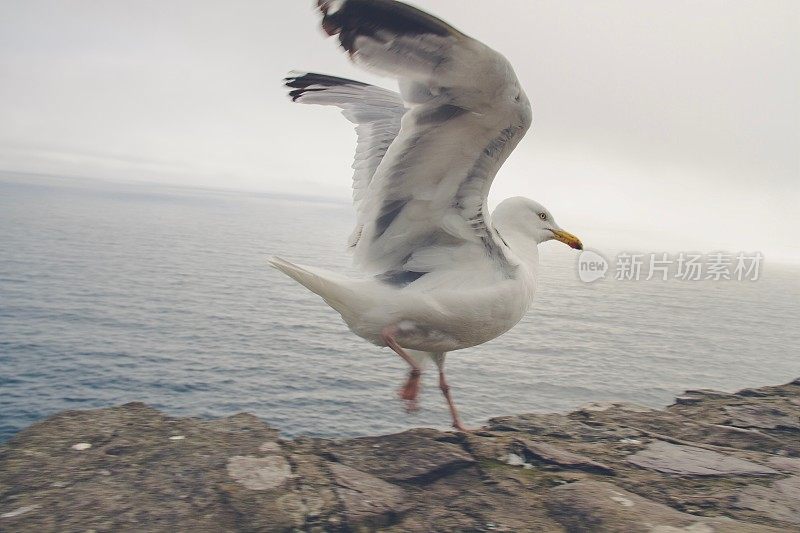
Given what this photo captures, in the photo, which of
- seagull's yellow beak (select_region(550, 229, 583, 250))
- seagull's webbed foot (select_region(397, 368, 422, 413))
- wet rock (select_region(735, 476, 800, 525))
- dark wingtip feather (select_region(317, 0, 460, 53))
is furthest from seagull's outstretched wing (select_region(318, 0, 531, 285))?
wet rock (select_region(735, 476, 800, 525))

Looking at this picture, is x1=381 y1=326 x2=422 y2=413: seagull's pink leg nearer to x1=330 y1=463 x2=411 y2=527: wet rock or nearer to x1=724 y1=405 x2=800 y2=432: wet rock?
x1=330 y1=463 x2=411 y2=527: wet rock

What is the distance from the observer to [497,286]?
17.3 ft

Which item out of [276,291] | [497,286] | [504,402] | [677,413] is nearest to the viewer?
[497,286]

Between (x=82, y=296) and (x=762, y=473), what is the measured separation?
233 feet

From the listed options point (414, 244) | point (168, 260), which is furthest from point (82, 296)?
point (414, 244)

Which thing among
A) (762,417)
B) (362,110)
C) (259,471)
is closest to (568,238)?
(362,110)

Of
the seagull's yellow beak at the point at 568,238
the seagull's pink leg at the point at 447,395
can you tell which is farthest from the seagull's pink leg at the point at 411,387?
the seagull's yellow beak at the point at 568,238

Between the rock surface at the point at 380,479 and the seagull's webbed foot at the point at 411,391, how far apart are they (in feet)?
0.94

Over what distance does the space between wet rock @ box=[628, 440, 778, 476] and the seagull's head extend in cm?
229

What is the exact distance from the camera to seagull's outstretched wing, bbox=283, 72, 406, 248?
6219 millimetres

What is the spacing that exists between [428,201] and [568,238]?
2.20m

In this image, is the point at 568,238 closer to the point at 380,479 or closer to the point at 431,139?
the point at 431,139

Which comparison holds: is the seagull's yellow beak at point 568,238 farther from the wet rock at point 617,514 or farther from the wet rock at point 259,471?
the wet rock at point 259,471

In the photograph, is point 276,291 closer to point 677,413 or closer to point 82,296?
point 82,296
